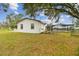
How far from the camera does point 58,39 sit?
5.41ft

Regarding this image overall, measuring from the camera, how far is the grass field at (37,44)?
5.37 ft

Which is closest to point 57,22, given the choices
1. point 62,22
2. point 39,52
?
point 62,22

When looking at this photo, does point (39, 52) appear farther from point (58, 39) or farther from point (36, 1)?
point (36, 1)

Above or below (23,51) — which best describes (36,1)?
above

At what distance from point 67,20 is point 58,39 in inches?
6.1

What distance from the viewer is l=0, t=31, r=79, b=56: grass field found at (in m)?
1.64

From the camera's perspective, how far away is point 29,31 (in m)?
1.64

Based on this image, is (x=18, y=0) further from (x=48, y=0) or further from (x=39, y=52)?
(x=39, y=52)

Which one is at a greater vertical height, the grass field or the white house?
the white house

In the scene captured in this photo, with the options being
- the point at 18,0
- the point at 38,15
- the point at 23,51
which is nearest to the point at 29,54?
the point at 23,51

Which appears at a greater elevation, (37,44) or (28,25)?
(28,25)

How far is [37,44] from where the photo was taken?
165 cm

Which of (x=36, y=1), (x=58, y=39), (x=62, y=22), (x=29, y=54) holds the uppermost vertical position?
(x=36, y=1)

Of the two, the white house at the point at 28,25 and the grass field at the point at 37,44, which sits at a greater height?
the white house at the point at 28,25
